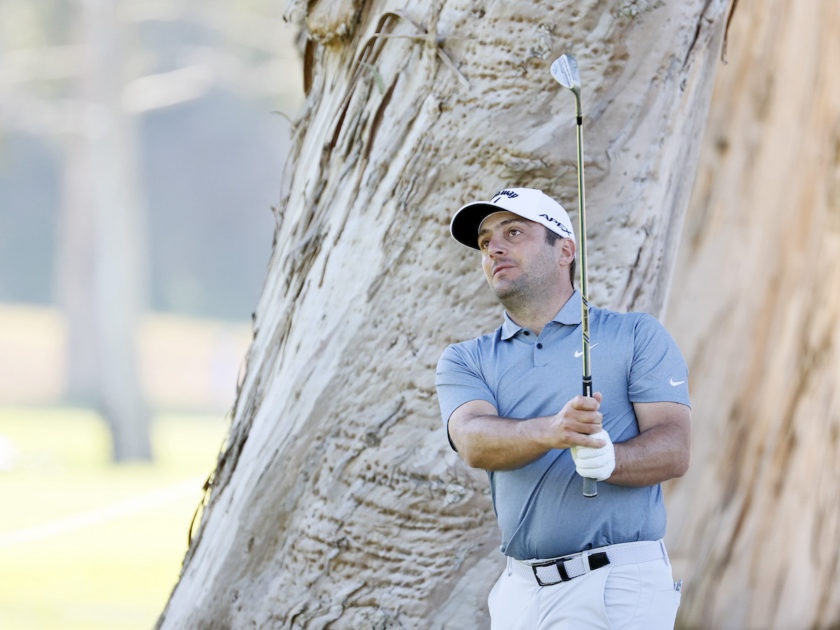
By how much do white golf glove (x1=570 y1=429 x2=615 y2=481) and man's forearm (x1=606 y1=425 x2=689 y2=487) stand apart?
0.07m

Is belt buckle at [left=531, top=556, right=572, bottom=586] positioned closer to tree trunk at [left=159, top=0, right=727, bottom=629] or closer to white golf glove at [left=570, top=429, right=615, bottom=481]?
white golf glove at [left=570, top=429, right=615, bottom=481]

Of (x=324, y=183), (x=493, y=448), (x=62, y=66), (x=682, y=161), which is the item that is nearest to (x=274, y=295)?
(x=324, y=183)

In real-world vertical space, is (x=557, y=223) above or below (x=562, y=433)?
above

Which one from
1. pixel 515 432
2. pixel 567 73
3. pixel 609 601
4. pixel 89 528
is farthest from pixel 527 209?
pixel 89 528

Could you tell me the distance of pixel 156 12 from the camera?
21641mm

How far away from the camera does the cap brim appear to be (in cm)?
280

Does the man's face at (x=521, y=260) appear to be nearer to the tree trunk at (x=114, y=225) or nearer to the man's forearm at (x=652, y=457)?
the man's forearm at (x=652, y=457)

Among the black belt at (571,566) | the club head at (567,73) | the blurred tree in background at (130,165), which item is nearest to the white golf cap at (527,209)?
the club head at (567,73)

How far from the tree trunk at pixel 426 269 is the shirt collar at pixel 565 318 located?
72 cm

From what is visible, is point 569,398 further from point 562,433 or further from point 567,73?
point 567,73

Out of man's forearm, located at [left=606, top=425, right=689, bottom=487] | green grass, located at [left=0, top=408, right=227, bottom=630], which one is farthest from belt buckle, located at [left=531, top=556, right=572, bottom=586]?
green grass, located at [left=0, top=408, right=227, bottom=630]

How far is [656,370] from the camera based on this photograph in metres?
2.52

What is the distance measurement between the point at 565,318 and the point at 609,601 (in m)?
0.67

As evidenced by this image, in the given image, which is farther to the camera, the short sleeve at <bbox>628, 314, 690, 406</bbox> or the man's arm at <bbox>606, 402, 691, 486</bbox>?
the short sleeve at <bbox>628, 314, 690, 406</bbox>
